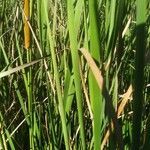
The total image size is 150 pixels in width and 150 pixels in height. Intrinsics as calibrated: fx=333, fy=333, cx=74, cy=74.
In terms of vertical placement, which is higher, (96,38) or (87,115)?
(96,38)

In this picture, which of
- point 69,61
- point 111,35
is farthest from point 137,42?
point 69,61

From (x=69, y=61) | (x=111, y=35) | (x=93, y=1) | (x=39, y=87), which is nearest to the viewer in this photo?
(x=93, y=1)

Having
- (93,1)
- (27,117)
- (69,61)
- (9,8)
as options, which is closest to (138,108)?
(93,1)

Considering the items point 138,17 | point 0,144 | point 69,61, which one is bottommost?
point 0,144

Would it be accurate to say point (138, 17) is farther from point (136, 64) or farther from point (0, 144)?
point (0, 144)

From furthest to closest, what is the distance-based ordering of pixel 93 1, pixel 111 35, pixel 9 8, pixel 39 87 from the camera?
pixel 9 8 → pixel 39 87 → pixel 111 35 → pixel 93 1

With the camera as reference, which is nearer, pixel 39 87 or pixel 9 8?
pixel 39 87

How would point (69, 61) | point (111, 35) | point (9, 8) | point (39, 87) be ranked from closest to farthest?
point (111, 35) < point (69, 61) < point (39, 87) < point (9, 8)

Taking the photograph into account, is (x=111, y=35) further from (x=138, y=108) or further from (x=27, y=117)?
(x=27, y=117)

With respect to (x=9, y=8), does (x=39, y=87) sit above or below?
below
